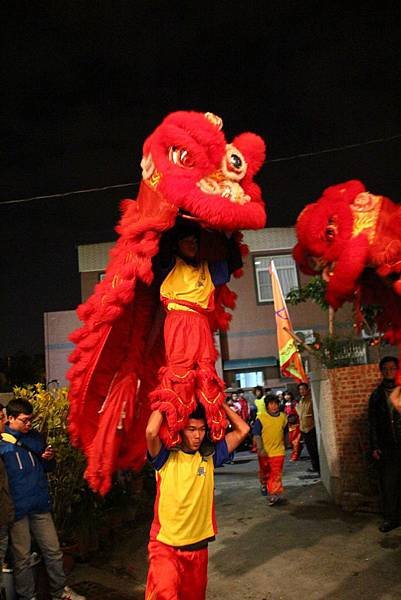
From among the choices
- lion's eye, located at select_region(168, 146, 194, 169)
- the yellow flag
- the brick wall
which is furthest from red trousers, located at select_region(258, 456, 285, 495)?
lion's eye, located at select_region(168, 146, 194, 169)

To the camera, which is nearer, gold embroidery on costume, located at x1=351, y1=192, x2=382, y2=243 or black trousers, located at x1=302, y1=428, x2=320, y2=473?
gold embroidery on costume, located at x1=351, y1=192, x2=382, y2=243

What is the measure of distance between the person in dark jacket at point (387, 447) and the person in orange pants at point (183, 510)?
9.33 ft

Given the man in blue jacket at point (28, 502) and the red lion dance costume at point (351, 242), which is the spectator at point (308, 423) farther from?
the red lion dance costume at point (351, 242)

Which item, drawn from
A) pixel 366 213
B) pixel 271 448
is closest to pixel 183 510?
pixel 366 213

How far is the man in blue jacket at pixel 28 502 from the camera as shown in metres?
4.02

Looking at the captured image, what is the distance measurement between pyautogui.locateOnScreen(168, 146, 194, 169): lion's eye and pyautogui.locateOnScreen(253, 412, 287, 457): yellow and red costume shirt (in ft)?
16.9

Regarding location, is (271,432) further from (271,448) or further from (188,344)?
(188,344)

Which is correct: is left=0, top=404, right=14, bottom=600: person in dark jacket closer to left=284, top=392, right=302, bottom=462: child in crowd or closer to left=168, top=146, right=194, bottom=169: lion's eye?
left=168, top=146, right=194, bottom=169: lion's eye

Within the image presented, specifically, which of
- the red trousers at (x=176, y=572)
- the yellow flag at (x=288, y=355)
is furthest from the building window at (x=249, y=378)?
the red trousers at (x=176, y=572)

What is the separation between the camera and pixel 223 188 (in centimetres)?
290

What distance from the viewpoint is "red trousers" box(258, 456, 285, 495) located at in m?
7.17

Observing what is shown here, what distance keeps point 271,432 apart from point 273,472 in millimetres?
505

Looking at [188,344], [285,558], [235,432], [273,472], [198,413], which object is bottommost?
[285,558]

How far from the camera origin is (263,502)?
737 cm
